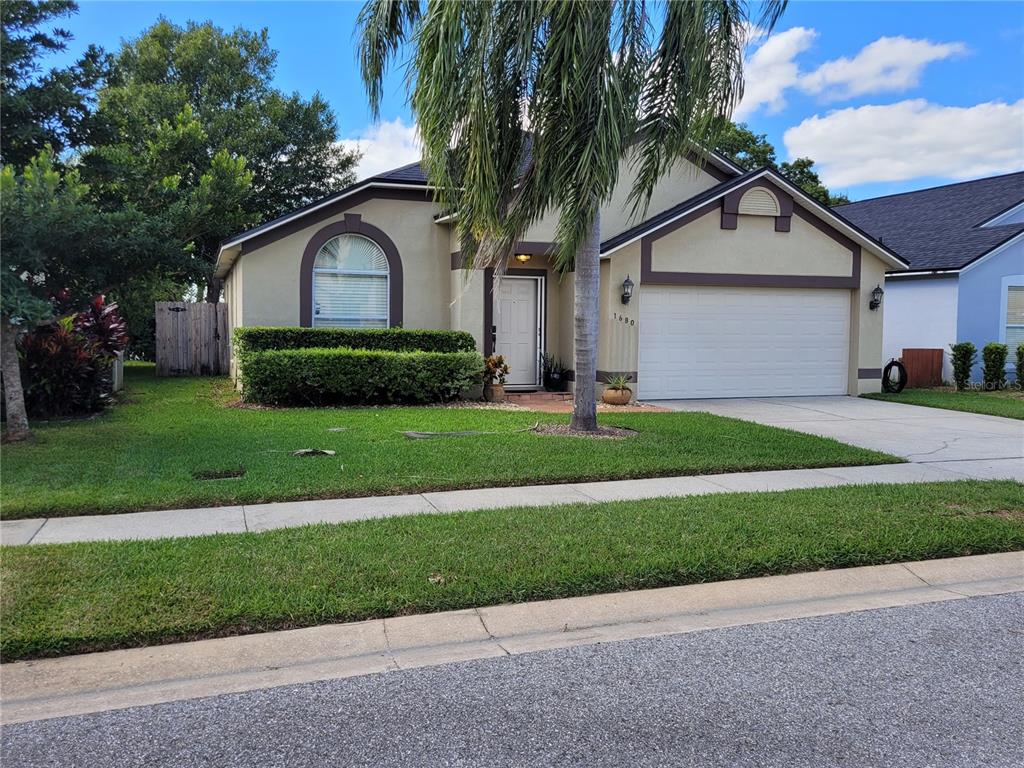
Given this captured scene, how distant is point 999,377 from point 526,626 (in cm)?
1695

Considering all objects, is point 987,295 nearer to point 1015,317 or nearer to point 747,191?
point 1015,317

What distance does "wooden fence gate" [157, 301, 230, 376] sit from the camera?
62.8 ft

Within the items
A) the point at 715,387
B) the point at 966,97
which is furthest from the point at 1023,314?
the point at 715,387

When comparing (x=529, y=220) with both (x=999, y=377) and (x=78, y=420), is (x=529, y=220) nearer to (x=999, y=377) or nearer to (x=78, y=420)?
(x=78, y=420)

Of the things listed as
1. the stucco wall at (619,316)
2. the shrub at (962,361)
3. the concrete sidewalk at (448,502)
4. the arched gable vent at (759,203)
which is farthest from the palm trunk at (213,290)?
the shrub at (962,361)

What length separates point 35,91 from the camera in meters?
8.30

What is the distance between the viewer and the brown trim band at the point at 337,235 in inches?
567

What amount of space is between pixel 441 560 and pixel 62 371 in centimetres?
800

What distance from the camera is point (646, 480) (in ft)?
25.3

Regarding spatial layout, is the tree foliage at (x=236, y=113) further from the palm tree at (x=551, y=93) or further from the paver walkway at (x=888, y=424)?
the paver walkway at (x=888, y=424)

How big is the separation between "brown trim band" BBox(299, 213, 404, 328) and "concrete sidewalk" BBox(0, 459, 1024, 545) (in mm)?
8324

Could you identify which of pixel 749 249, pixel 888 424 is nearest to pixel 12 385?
pixel 888 424

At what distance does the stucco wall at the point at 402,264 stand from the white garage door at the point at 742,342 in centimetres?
401

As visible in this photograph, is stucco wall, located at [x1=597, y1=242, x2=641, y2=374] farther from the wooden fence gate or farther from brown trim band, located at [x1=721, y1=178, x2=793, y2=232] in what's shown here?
the wooden fence gate
